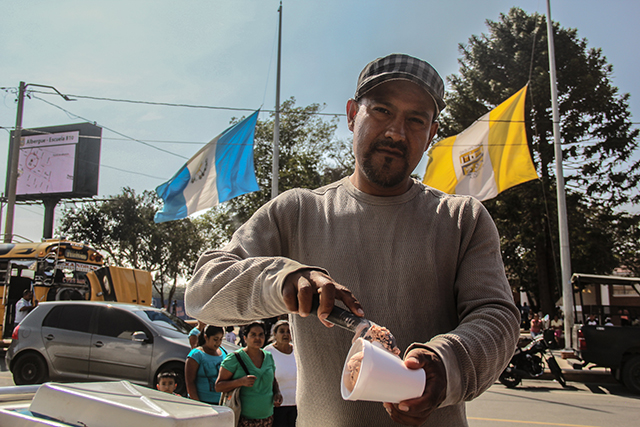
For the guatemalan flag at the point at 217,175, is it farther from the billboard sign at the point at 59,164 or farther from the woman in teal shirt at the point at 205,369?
the billboard sign at the point at 59,164

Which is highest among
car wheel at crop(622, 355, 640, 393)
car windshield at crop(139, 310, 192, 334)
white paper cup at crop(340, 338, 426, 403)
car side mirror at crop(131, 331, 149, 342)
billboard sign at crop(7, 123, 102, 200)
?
billboard sign at crop(7, 123, 102, 200)

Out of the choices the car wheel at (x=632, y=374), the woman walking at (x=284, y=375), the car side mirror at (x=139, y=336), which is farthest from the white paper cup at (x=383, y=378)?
the car wheel at (x=632, y=374)

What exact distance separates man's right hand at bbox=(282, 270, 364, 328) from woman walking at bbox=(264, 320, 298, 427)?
13.0ft

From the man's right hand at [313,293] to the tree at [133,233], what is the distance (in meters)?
35.5

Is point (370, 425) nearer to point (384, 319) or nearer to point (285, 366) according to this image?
point (384, 319)

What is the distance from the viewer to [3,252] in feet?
50.4

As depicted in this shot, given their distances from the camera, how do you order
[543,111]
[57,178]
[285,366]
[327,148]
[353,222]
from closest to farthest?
1. [353,222]
2. [285,366]
3. [543,111]
4. [327,148]
5. [57,178]

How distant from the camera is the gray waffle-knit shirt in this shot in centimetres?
123

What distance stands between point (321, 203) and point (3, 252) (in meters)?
16.9

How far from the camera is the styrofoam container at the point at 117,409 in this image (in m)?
1.18

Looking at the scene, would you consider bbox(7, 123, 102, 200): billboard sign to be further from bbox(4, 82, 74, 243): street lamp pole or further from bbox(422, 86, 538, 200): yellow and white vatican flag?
A: bbox(422, 86, 538, 200): yellow and white vatican flag

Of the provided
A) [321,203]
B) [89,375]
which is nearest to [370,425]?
[321,203]

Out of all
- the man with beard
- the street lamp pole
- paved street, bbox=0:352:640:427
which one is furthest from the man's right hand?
the street lamp pole

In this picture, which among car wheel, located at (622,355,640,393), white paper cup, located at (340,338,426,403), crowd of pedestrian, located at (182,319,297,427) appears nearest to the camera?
white paper cup, located at (340,338,426,403)
